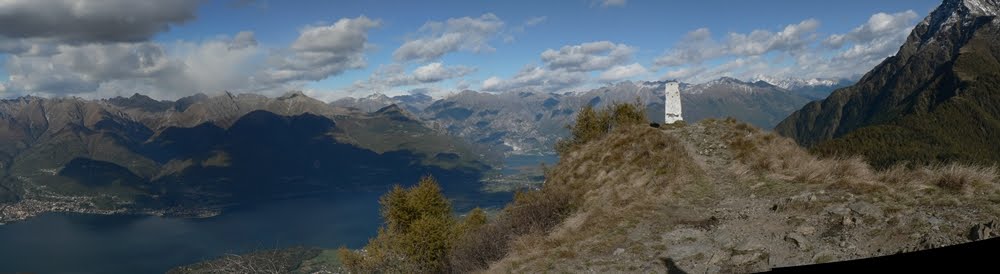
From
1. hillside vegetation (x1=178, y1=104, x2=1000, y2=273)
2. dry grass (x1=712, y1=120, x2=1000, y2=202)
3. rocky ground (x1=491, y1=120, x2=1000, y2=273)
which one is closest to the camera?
rocky ground (x1=491, y1=120, x2=1000, y2=273)

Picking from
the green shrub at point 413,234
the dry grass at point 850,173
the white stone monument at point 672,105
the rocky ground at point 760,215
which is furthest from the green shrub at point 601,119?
the rocky ground at point 760,215

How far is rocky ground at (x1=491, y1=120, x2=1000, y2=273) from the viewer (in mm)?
13750

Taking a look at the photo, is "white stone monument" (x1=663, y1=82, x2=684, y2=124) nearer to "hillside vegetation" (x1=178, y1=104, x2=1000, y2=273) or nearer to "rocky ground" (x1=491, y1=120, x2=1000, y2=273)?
"hillside vegetation" (x1=178, y1=104, x2=1000, y2=273)

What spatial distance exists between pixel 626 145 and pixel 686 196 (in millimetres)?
11755

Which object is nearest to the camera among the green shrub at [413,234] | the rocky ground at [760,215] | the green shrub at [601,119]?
the rocky ground at [760,215]

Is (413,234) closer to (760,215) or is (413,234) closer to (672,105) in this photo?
(672,105)

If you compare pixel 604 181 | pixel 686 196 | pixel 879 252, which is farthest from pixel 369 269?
pixel 879 252

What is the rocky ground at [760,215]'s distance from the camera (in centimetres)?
1375

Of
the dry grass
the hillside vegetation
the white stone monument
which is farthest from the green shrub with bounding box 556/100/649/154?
the dry grass

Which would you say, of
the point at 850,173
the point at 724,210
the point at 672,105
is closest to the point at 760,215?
the point at 724,210

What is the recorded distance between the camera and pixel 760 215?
58.1 feet

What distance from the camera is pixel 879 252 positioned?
12914mm

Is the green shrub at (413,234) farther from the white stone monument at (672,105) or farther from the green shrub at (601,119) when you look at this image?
the white stone monument at (672,105)

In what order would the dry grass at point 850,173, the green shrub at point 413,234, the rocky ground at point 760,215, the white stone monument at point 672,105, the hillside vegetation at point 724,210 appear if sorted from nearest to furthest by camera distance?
the rocky ground at point 760,215, the hillside vegetation at point 724,210, the dry grass at point 850,173, the white stone monument at point 672,105, the green shrub at point 413,234
